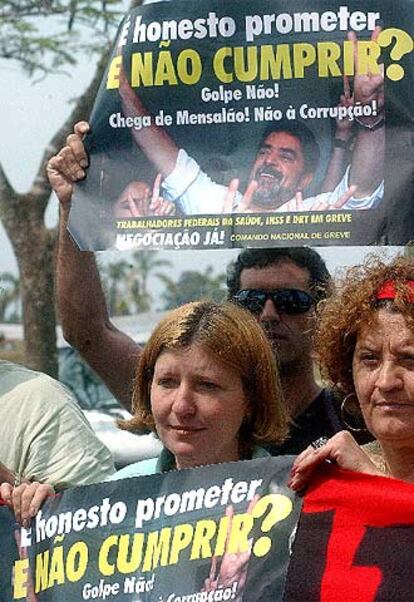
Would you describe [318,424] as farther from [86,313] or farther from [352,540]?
[352,540]

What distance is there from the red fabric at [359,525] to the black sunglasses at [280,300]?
3.69ft

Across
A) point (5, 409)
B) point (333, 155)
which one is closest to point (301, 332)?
point (333, 155)

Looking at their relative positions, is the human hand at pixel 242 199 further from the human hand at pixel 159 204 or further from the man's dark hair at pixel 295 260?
the man's dark hair at pixel 295 260

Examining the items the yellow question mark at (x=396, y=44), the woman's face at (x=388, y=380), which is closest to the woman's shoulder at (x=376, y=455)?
the woman's face at (x=388, y=380)

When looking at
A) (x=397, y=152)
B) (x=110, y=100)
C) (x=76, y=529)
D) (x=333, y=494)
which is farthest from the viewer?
(x=110, y=100)

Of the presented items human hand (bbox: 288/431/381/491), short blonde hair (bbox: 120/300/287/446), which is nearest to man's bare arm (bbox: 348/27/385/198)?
short blonde hair (bbox: 120/300/287/446)

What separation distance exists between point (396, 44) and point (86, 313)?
1344 millimetres

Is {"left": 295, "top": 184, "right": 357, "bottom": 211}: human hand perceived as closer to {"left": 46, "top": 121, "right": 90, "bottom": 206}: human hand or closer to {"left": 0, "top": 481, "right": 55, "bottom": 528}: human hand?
{"left": 46, "top": 121, "right": 90, "bottom": 206}: human hand

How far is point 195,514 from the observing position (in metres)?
3.50

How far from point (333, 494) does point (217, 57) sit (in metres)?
1.42

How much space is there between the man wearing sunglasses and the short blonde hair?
0.44 metres

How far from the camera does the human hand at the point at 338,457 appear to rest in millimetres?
3330

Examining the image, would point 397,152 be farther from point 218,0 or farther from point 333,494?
point 333,494

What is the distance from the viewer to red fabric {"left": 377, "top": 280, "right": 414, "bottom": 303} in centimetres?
354
